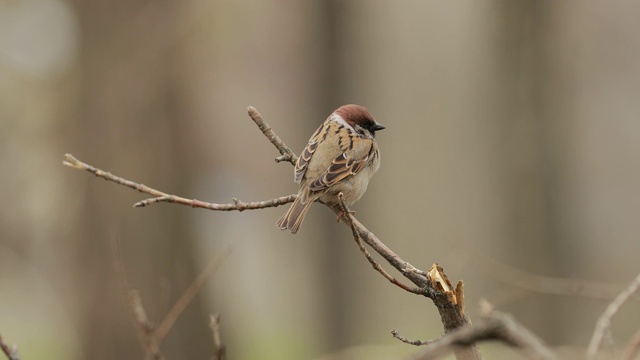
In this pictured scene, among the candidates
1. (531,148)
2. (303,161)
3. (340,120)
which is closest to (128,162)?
(340,120)

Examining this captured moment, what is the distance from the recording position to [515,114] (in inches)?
425

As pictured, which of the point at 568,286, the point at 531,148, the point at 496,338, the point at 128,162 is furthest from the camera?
the point at 531,148

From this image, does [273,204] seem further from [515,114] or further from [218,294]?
[515,114]

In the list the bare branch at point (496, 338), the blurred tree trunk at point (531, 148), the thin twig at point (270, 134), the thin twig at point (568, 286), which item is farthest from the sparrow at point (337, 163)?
the blurred tree trunk at point (531, 148)

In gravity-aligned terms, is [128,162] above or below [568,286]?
below

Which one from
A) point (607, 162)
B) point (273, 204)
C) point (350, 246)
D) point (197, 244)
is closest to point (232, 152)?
point (350, 246)

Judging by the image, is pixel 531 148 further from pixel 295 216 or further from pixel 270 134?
pixel 270 134

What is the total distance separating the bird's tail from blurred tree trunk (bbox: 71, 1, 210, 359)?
3.32 metres

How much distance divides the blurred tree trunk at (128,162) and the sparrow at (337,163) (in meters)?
2.92

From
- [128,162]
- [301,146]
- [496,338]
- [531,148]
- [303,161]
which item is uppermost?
[531,148]

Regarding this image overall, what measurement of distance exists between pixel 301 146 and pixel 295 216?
866 centimetres

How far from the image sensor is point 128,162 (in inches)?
318

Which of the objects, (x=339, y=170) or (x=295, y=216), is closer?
(x=295, y=216)

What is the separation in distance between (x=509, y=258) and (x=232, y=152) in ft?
32.7
